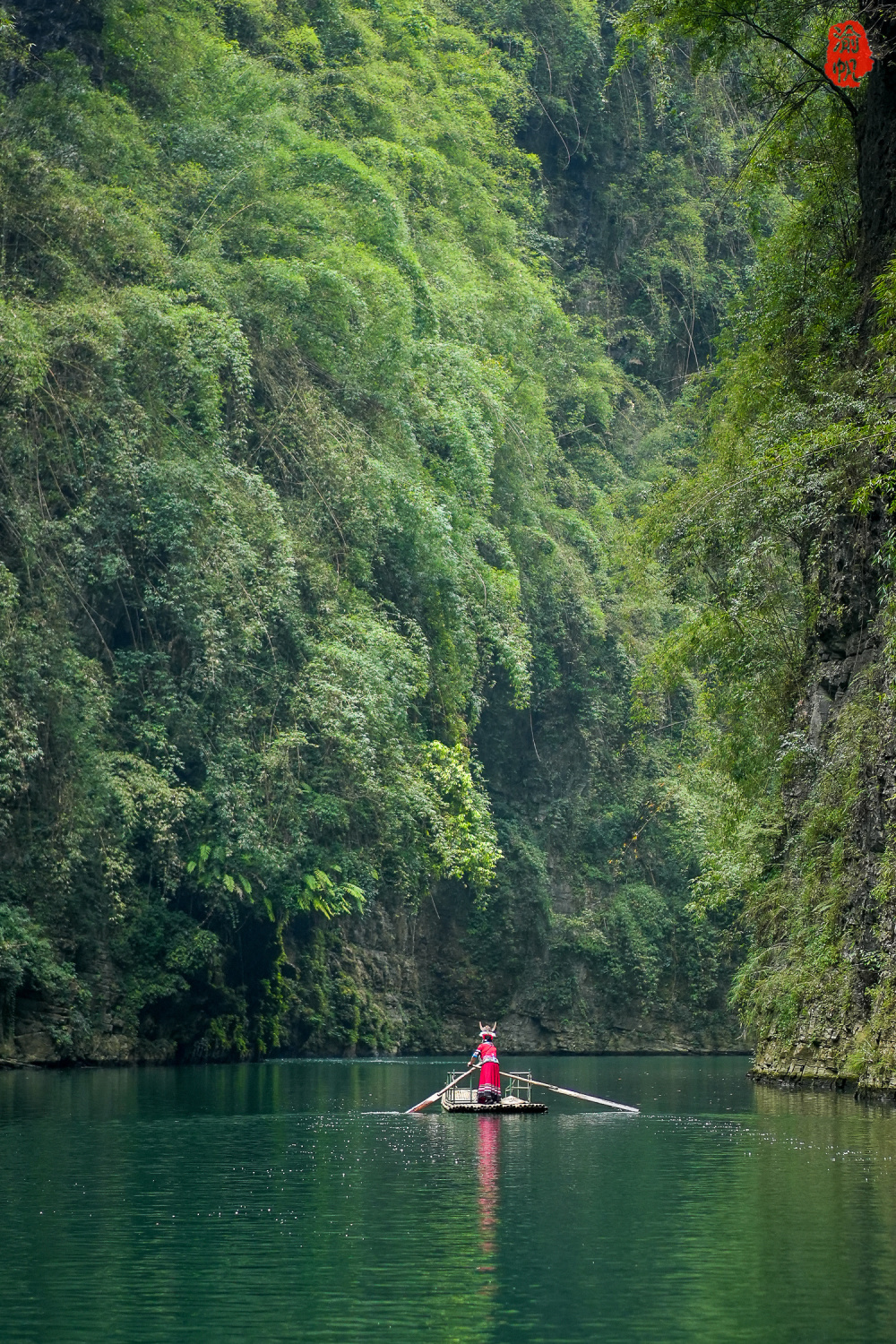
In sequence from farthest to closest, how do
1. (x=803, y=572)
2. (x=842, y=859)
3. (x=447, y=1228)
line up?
(x=803, y=572) → (x=842, y=859) → (x=447, y=1228)

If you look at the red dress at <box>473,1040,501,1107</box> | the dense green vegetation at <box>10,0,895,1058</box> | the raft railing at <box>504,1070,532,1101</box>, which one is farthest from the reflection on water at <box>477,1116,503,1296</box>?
the dense green vegetation at <box>10,0,895,1058</box>

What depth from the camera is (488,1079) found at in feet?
72.0

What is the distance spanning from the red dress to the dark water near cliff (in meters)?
1.29

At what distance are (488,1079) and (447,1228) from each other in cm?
1077

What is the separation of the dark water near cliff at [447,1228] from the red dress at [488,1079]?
129 cm

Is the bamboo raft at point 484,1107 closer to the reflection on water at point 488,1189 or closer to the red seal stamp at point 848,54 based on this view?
the reflection on water at point 488,1189

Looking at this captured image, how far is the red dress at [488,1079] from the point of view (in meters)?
21.8

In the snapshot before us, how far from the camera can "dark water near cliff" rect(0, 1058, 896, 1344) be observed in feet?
28.1

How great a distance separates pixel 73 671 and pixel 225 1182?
Answer: 1743 cm

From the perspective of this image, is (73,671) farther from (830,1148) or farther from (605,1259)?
(605,1259)

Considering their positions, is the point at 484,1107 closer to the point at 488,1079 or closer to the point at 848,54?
the point at 488,1079

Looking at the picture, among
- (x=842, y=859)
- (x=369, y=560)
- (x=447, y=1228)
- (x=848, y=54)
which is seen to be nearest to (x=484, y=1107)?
(x=842, y=859)

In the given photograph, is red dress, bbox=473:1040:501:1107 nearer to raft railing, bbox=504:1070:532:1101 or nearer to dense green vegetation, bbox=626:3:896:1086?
raft railing, bbox=504:1070:532:1101

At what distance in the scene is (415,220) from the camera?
46.2 metres
